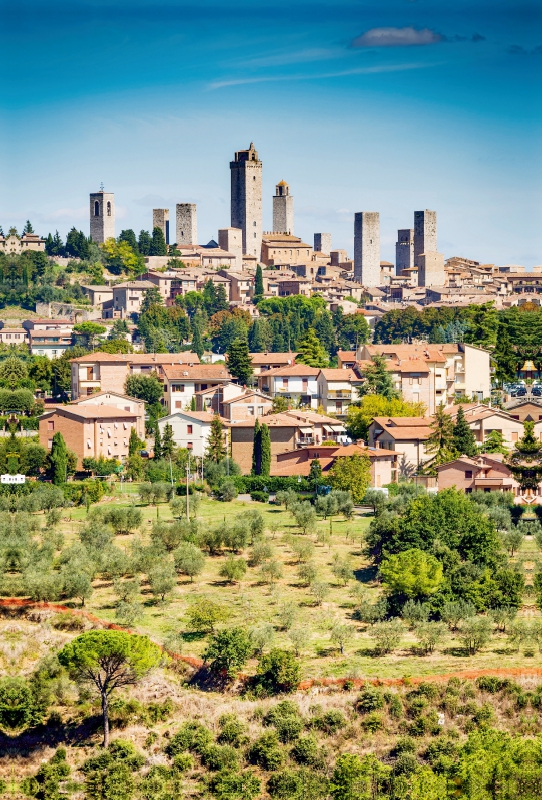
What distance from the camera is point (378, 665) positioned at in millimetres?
35656

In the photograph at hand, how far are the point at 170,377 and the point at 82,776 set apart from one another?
45936 mm

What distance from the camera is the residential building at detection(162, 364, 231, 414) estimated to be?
250 feet

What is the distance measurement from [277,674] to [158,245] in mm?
98886

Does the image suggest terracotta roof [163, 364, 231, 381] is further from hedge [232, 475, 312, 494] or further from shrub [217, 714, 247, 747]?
shrub [217, 714, 247, 747]

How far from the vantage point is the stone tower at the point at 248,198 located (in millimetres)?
142000

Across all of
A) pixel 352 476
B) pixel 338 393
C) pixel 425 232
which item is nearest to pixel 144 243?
pixel 425 232

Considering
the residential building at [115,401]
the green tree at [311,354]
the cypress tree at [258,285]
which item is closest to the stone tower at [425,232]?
the cypress tree at [258,285]

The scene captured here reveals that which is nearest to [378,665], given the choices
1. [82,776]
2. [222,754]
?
[222,754]

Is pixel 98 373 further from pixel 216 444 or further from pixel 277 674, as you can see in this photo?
pixel 277 674

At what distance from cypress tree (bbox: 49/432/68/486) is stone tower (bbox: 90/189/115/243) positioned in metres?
84.1

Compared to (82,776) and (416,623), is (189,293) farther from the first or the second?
(82,776)

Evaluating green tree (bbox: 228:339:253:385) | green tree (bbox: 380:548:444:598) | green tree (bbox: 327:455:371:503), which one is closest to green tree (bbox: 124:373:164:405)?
green tree (bbox: 228:339:253:385)

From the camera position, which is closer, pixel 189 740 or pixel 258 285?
pixel 189 740

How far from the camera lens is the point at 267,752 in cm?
3181
